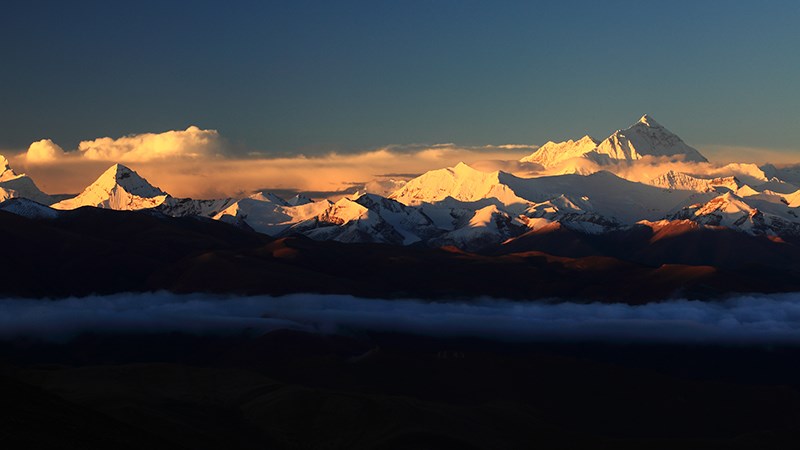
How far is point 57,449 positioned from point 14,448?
7.25 m

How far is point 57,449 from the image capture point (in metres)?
199

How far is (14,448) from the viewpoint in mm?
193375
